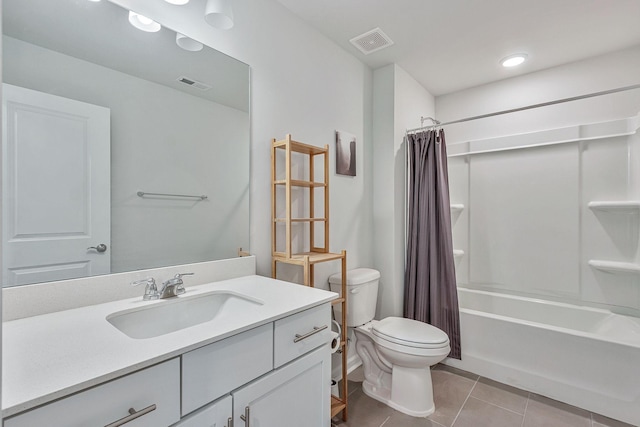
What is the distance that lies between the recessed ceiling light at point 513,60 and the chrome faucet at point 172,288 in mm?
2789

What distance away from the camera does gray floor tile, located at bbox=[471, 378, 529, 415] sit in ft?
6.29

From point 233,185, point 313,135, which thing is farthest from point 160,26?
point 313,135

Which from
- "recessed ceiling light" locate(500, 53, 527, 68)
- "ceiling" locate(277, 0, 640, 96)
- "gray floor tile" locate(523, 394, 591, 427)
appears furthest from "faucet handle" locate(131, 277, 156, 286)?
"recessed ceiling light" locate(500, 53, 527, 68)

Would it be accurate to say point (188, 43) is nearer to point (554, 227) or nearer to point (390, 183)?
point (390, 183)

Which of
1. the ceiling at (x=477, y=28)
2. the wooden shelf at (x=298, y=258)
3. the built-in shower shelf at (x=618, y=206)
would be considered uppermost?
the ceiling at (x=477, y=28)

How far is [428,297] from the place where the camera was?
7.96 feet

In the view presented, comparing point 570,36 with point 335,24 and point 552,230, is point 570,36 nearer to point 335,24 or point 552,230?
point 552,230

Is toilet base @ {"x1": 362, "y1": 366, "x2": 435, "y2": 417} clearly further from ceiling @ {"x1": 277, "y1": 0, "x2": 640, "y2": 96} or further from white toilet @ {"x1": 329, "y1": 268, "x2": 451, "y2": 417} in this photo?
ceiling @ {"x1": 277, "y1": 0, "x2": 640, "y2": 96}

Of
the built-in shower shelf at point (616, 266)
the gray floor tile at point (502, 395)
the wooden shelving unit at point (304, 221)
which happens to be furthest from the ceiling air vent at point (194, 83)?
the built-in shower shelf at point (616, 266)

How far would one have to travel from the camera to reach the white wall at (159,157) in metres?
1.12

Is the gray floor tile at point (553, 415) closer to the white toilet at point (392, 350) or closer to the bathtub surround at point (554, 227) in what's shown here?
the bathtub surround at point (554, 227)

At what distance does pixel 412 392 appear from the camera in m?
1.86

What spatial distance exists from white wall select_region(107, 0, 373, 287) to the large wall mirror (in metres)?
0.08

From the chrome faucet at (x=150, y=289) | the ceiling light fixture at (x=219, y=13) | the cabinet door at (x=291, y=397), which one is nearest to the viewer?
the cabinet door at (x=291, y=397)
